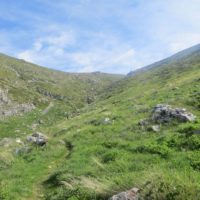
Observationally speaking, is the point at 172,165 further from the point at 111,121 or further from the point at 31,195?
the point at 111,121

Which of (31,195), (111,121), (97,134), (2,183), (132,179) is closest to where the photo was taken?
(132,179)

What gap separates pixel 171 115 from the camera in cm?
2698

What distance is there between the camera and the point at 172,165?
15773mm

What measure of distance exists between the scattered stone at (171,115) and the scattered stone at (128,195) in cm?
1499

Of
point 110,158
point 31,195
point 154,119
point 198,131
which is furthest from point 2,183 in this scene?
point 154,119

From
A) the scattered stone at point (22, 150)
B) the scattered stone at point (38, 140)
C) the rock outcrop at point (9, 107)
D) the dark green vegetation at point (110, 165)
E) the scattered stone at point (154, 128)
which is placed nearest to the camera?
→ the dark green vegetation at point (110, 165)

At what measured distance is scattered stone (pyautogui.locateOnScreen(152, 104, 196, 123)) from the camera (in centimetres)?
2602

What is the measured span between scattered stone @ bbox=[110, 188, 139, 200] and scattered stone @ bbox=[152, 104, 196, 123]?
15.0 meters

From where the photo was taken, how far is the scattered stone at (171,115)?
1024 inches

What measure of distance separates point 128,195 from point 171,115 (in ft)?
53.4

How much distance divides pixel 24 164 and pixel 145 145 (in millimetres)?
8620

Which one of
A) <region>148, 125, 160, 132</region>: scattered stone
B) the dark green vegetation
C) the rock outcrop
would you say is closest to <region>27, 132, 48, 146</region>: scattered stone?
the dark green vegetation

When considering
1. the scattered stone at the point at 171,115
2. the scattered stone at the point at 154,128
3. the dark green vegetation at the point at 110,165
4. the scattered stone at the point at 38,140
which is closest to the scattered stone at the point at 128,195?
the dark green vegetation at the point at 110,165

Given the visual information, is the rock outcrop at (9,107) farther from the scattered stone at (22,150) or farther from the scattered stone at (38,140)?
the scattered stone at (22,150)
